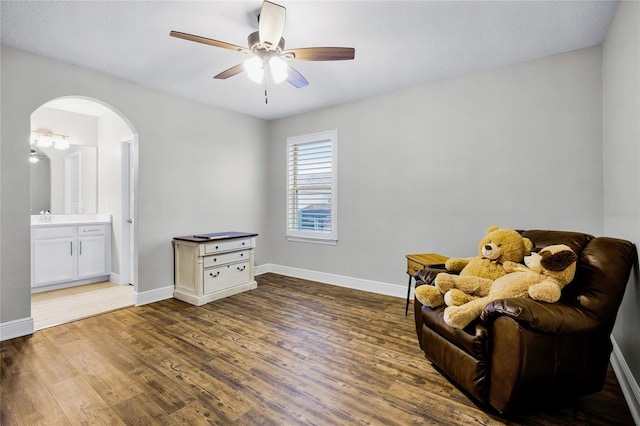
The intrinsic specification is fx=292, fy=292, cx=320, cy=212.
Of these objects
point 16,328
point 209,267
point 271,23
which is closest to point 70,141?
point 16,328

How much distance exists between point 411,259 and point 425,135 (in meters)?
1.52

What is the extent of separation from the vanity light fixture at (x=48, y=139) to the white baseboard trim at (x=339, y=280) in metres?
3.38

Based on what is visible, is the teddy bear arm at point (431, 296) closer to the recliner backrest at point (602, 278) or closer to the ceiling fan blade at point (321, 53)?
the recliner backrest at point (602, 278)

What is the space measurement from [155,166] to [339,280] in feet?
9.29

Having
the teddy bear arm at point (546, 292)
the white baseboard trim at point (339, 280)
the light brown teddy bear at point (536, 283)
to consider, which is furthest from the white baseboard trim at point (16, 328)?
the teddy bear arm at point (546, 292)

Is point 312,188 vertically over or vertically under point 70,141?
under

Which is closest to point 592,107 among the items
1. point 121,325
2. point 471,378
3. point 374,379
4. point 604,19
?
point 604,19

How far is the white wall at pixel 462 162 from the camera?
2.64 m

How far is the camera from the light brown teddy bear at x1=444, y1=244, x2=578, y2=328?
62.6 inches

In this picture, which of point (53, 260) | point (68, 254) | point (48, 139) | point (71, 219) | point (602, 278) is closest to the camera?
point (602, 278)

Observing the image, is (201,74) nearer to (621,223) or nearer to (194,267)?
(194,267)

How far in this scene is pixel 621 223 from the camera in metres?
2.02

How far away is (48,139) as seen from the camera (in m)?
4.16

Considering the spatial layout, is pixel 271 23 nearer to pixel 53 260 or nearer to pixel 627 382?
pixel 627 382
